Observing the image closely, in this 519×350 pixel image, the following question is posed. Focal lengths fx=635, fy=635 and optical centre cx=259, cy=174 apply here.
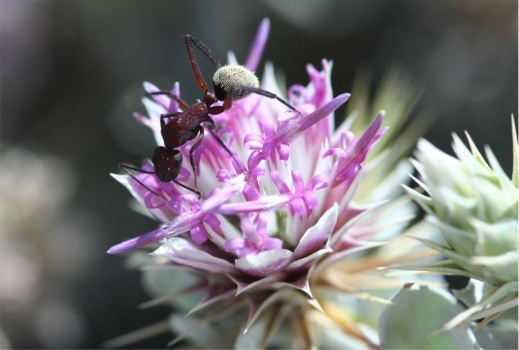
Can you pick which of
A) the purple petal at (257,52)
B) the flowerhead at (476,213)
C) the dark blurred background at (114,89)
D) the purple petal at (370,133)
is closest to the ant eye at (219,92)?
the purple petal at (257,52)

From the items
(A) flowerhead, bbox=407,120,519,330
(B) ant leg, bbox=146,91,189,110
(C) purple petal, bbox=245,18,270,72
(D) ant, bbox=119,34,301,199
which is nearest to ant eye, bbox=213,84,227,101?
(D) ant, bbox=119,34,301,199

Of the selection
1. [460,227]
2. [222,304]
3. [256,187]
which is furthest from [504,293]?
[222,304]

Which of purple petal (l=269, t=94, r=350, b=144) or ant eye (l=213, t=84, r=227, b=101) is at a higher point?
ant eye (l=213, t=84, r=227, b=101)

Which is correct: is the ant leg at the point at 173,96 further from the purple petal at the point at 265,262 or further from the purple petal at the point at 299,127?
the purple petal at the point at 265,262

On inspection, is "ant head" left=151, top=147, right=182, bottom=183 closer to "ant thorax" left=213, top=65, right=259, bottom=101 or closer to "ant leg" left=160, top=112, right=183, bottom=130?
"ant leg" left=160, top=112, right=183, bottom=130

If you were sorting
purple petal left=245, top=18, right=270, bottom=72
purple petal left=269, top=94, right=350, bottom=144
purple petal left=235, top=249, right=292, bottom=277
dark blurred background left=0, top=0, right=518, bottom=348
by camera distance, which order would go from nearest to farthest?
purple petal left=235, top=249, right=292, bottom=277, purple petal left=269, top=94, right=350, bottom=144, purple petal left=245, top=18, right=270, bottom=72, dark blurred background left=0, top=0, right=518, bottom=348

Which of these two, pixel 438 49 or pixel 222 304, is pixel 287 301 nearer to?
pixel 222 304
